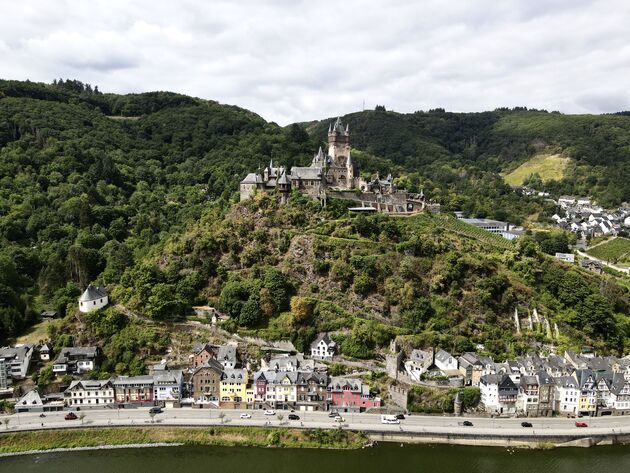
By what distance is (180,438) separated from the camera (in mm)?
38094

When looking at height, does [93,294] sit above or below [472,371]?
above

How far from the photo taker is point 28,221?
6750cm

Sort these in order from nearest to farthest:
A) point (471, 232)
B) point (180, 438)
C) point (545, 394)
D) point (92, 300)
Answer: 1. point (180, 438)
2. point (545, 394)
3. point (92, 300)
4. point (471, 232)

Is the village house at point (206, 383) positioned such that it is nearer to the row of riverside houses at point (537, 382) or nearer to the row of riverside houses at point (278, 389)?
→ the row of riverside houses at point (278, 389)

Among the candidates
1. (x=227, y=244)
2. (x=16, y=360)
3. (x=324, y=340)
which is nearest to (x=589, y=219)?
(x=324, y=340)

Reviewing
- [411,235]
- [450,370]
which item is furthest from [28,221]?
[450,370]

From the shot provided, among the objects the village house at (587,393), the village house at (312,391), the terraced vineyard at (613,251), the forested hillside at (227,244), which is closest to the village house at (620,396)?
the village house at (587,393)

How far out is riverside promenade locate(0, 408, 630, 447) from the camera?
3800cm

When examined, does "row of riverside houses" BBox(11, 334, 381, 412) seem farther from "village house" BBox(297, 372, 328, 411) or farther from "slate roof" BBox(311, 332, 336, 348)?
"slate roof" BBox(311, 332, 336, 348)

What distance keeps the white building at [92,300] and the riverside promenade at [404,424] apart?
12464 millimetres

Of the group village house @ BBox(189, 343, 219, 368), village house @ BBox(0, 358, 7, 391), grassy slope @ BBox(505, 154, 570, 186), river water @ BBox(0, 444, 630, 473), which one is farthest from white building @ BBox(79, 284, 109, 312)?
grassy slope @ BBox(505, 154, 570, 186)

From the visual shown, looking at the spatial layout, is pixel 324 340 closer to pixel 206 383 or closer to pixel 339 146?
pixel 206 383

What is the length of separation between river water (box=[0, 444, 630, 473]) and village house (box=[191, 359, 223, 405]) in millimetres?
5894

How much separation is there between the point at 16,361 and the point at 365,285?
111ft
